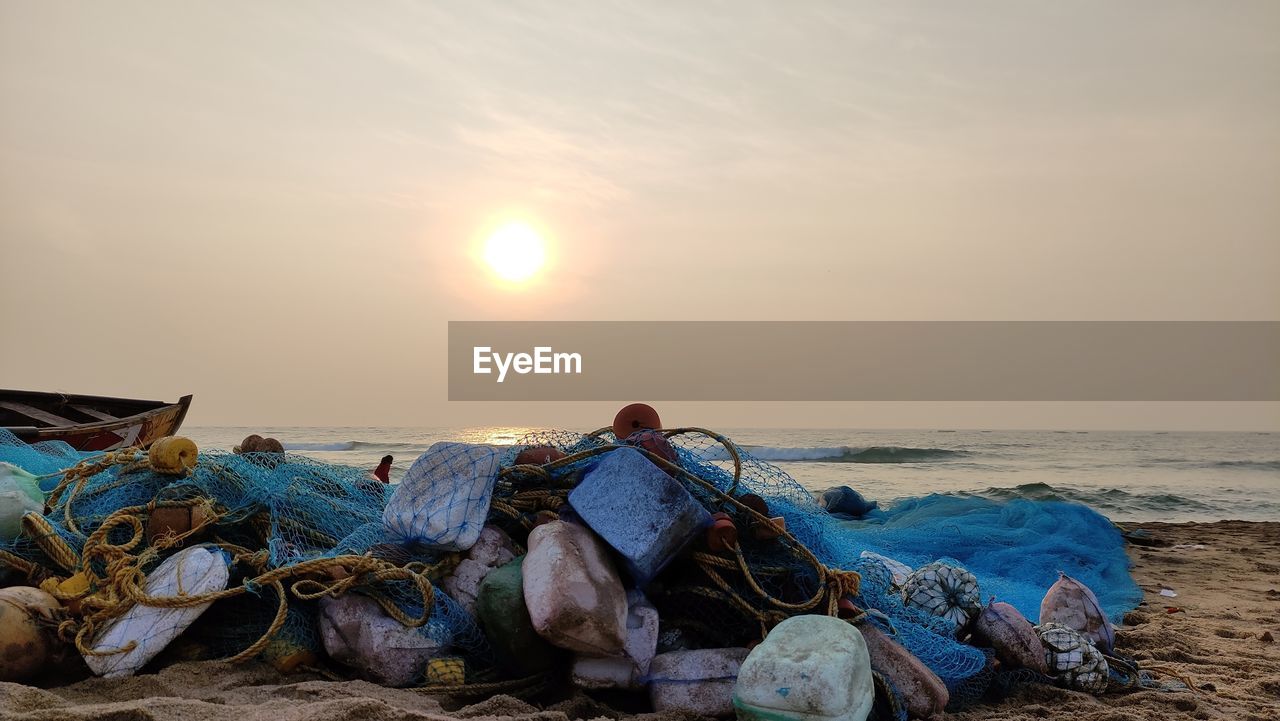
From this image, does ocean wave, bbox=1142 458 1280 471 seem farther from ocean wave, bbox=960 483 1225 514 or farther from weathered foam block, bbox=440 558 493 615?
weathered foam block, bbox=440 558 493 615

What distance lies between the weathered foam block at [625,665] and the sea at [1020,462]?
13154 mm

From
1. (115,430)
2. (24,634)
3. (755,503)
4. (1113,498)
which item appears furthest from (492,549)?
(1113,498)

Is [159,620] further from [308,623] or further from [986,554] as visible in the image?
[986,554]

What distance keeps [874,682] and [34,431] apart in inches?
377

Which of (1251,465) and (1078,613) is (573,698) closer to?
(1078,613)

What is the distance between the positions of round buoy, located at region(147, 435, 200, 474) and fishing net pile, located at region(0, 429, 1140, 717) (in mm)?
12

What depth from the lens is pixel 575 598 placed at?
129 inches

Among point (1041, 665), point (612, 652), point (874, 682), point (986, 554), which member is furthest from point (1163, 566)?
point (612, 652)

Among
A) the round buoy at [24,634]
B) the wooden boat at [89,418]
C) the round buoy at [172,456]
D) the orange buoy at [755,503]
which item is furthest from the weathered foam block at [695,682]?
the wooden boat at [89,418]

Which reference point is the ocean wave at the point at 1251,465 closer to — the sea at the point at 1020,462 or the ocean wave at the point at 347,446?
the sea at the point at 1020,462

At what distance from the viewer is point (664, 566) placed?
372cm

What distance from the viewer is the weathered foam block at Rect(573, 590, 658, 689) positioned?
3.47m

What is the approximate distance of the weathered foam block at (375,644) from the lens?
3.59 meters

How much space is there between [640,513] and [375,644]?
1.14 m
